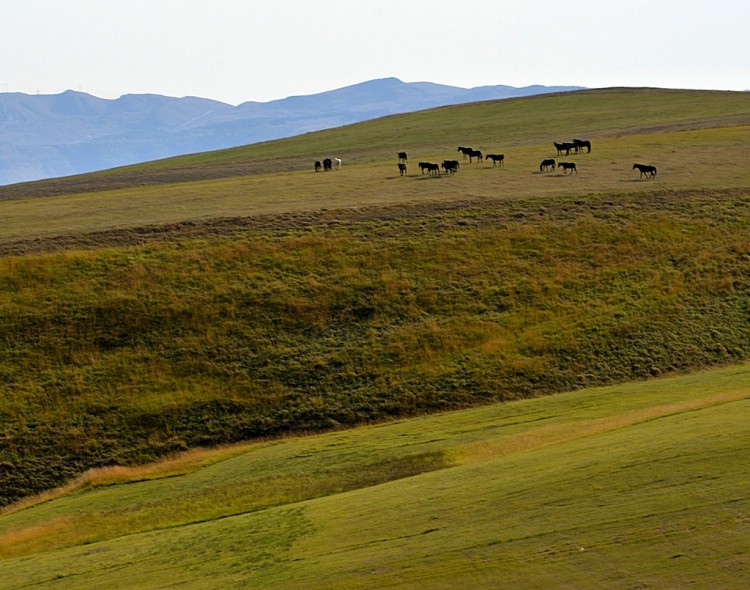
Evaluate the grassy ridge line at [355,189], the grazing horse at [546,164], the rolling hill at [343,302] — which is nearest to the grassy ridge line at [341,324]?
the rolling hill at [343,302]

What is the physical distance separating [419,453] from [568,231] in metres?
31.1

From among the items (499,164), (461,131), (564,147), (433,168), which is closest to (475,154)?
(499,164)

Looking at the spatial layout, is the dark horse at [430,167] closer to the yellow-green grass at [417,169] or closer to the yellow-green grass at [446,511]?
the yellow-green grass at [417,169]

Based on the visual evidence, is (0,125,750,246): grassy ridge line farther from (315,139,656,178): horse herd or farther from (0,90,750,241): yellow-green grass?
(315,139,656,178): horse herd

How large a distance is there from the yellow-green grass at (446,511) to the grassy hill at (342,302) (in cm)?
548

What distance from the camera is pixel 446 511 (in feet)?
81.2

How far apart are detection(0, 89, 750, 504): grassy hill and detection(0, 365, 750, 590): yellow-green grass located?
548 cm

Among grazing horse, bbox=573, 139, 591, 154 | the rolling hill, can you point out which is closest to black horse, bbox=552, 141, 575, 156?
grazing horse, bbox=573, 139, 591, 154

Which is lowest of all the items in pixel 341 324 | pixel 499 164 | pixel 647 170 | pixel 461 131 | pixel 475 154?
pixel 341 324

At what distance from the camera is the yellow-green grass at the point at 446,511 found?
2053 cm

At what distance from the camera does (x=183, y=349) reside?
48812 mm

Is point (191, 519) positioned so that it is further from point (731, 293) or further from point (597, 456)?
point (731, 293)

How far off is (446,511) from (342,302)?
28914 mm

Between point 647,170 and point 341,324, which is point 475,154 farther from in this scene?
point 341,324
